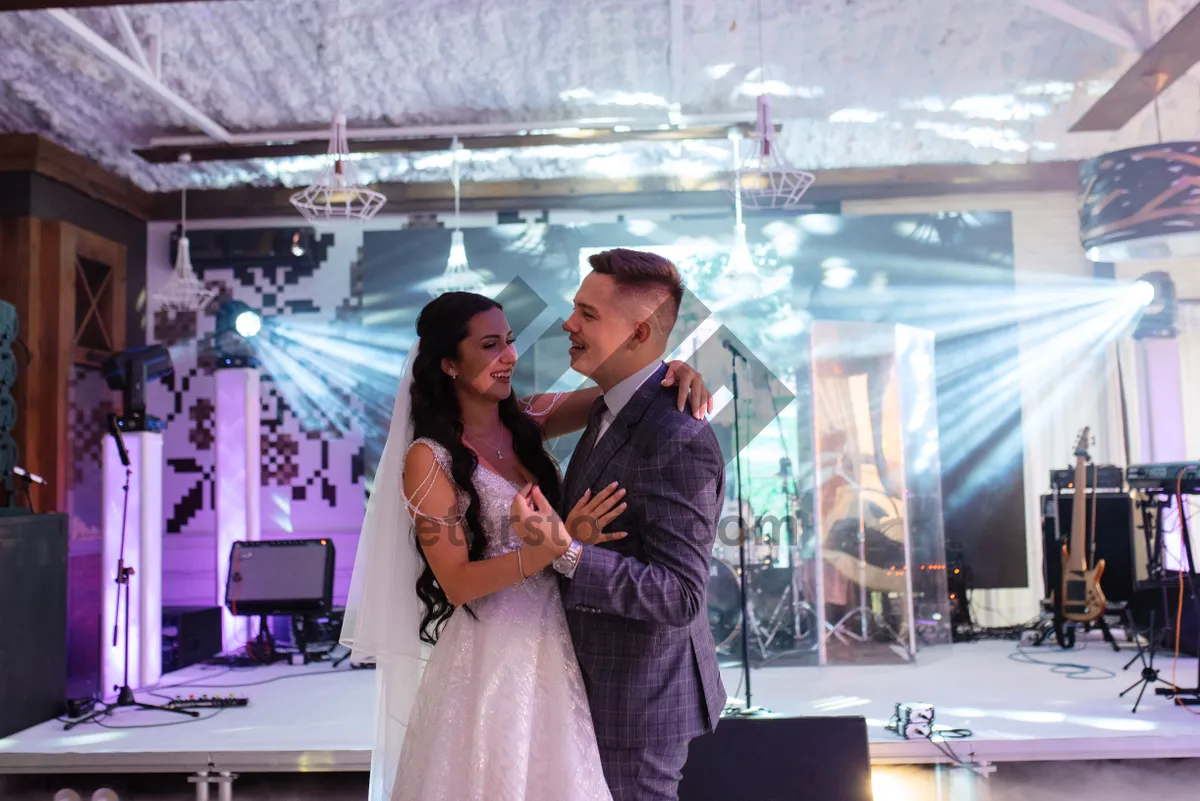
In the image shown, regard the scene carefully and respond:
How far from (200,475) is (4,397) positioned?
2814 mm

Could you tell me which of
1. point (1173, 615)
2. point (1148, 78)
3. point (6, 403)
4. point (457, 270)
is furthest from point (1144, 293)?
point (6, 403)

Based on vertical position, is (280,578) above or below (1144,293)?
below

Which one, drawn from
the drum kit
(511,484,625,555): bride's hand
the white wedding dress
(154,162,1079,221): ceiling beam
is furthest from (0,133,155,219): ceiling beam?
(511,484,625,555): bride's hand

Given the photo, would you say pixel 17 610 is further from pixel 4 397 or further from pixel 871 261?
pixel 871 261

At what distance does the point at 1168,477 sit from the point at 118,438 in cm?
500

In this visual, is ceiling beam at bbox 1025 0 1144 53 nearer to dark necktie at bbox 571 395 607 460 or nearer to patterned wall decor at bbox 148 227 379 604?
dark necktie at bbox 571 395 607 460

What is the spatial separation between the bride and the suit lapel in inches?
2.9

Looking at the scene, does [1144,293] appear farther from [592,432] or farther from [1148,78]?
[592,432]

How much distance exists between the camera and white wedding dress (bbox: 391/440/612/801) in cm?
186

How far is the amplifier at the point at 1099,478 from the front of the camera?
5.82 meters

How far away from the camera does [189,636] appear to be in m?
5.52

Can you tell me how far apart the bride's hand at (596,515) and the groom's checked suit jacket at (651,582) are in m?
0.04

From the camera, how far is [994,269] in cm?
674

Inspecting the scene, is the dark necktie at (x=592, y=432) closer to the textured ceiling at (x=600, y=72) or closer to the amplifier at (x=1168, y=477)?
the textured ceiling at (x=600, y=72)
